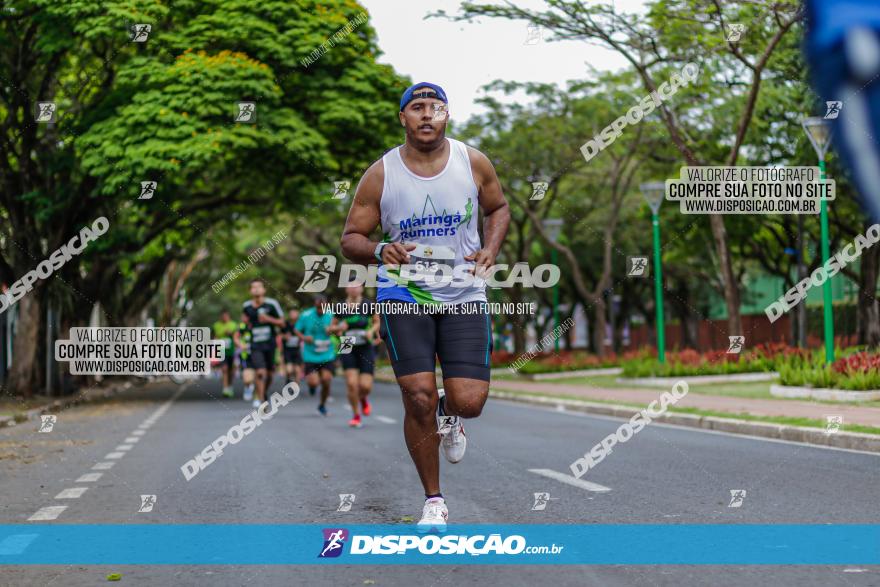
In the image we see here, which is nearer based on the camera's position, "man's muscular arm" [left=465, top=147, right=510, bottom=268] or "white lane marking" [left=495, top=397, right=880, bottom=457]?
"man's muscular arm" [left=465, top=147, right=510, bottom=268]

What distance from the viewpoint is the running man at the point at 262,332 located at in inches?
701

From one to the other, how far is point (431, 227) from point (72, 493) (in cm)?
412

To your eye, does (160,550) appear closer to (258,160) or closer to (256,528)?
(256,528)

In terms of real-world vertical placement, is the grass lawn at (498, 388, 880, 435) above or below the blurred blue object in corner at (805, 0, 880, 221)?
below

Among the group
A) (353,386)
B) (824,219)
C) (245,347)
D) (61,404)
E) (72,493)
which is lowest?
(61,404)

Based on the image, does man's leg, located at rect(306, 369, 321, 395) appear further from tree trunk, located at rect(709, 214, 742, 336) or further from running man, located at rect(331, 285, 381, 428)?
tree trunk, located at rect(709, 214, 742, 336)

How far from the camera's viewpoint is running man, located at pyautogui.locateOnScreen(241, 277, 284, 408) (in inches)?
701

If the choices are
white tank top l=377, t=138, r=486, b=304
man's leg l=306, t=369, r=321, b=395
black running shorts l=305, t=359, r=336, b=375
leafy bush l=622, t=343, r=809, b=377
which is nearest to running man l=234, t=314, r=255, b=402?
man's leg l=306, t=369, r=321, b=395

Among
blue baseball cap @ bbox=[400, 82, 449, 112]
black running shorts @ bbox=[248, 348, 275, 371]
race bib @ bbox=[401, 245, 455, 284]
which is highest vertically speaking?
blue baseball cap @ bbox=[400, 82, 449, 112]

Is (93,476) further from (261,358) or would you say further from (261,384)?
(261,384)

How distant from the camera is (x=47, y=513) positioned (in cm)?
714

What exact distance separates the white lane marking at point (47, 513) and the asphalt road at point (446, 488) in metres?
0.01

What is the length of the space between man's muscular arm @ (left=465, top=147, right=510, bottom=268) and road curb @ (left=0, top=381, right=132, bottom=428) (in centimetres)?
1326

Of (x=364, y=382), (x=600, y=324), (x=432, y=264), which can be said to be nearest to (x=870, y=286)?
(x=600, y=324)
